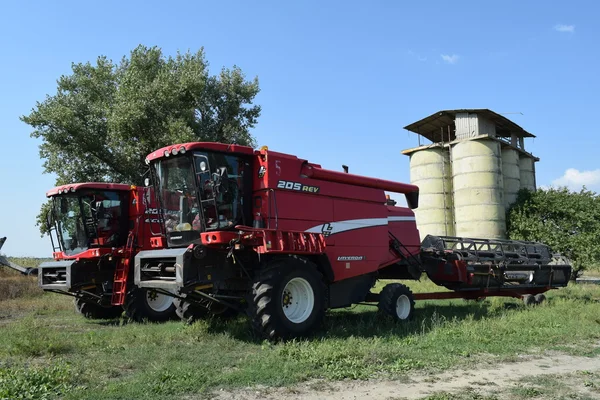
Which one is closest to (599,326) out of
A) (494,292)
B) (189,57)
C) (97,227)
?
(494,292)

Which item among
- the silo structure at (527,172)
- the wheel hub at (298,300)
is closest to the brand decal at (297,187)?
the wheel hub at (298,300)

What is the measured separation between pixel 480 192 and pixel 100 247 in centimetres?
2684

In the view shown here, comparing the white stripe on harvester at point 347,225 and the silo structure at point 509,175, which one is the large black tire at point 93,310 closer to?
the white stripe on harvester at point 347,225

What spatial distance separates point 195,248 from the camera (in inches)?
345

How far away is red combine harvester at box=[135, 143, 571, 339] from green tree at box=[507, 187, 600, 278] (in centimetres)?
2717

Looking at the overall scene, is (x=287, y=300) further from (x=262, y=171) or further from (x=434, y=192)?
(x=434, y=192)

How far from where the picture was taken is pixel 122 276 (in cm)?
1264

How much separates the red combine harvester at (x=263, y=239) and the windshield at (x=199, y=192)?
2 centimetres

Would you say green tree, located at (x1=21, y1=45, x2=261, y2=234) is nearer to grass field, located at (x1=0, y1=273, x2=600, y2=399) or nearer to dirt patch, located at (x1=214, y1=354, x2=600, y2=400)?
grass field, located at (x1=0, y1=273, x2=600, y2=399)

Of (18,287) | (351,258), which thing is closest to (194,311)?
(351,258)

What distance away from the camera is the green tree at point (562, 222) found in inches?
1351

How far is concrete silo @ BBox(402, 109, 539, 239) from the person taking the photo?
33.2 metres

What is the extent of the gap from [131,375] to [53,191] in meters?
8.58

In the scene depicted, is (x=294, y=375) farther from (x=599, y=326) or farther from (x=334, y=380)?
(x=599, y=326)
